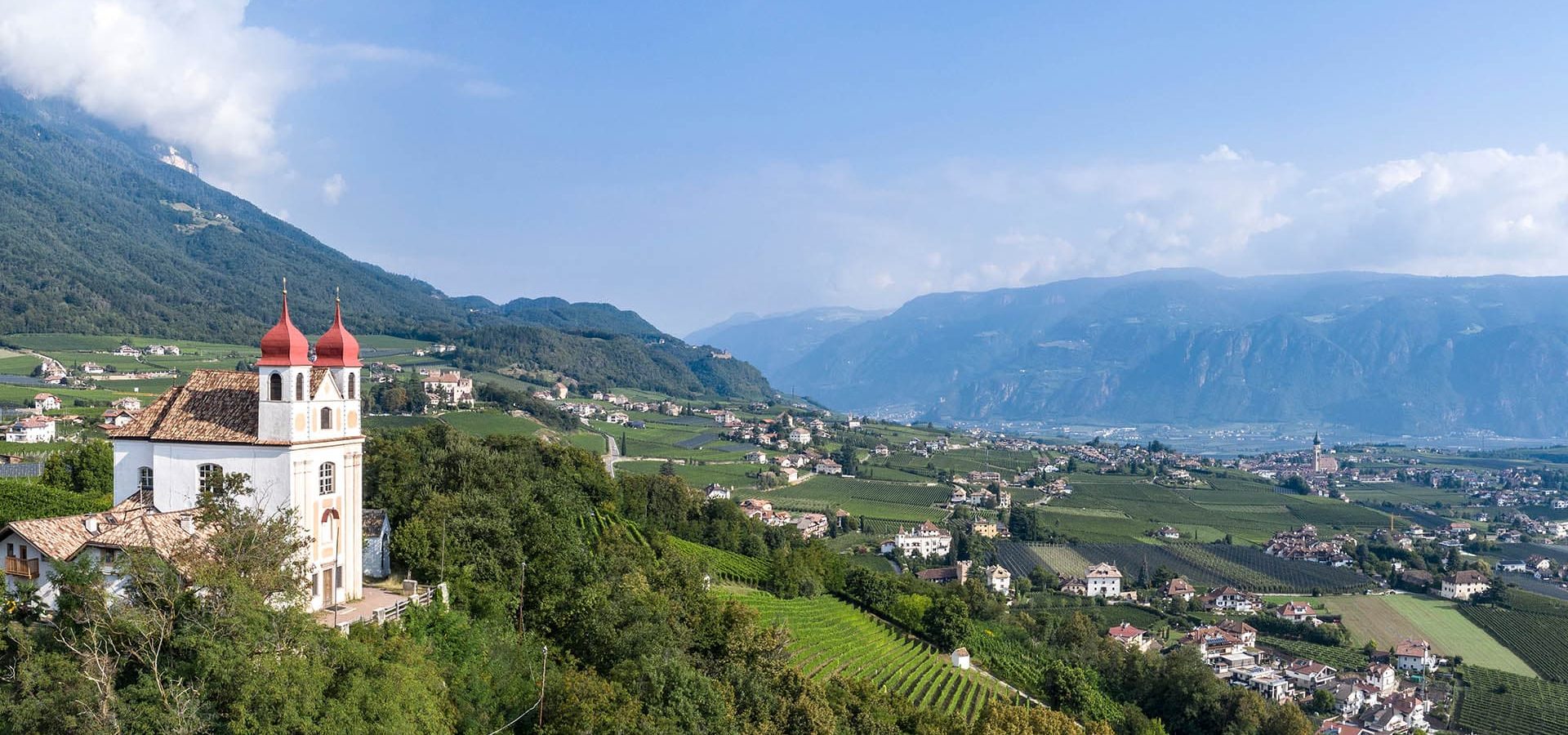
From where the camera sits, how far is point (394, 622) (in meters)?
26.7

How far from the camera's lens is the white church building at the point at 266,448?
27516 millimetres

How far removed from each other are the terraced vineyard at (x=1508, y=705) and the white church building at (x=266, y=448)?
211 feet

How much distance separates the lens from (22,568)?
24531 millimetres

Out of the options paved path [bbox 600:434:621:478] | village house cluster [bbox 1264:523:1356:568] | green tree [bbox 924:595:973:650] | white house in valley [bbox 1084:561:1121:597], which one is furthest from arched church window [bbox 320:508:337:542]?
village house cluster [bbox 1264:523:1356:568]

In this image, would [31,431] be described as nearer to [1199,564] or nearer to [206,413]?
[206,413]

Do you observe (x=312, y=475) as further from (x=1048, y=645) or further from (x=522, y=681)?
(x=1048, y=645)

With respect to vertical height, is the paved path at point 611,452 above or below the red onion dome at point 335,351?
below

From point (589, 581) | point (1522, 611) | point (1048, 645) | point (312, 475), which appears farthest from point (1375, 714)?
point (312, 475)

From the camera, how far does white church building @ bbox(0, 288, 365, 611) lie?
27.5 meters

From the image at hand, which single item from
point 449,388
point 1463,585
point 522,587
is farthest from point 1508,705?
point 449,388

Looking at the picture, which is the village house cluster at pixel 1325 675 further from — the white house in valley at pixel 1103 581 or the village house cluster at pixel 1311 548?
the village house cluster at pixel 1311 548

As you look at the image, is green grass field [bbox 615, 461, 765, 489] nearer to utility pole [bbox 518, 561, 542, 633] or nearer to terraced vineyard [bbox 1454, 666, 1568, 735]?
terraced vineyard [bbox 1454, 666, 1568, 735]

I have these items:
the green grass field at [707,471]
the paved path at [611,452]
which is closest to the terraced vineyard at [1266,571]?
the green grass field at [707,471]

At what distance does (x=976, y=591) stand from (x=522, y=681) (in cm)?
4881
